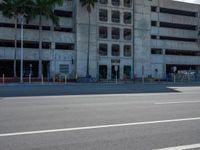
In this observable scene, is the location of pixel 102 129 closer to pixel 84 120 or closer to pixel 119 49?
pixel 84 120

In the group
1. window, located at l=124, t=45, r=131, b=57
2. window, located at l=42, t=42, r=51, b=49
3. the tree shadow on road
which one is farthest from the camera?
window, located at l=124, t=45, r=131, b=57

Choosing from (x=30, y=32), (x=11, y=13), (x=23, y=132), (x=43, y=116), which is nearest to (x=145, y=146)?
(x=23, y=132)

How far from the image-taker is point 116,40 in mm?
61156

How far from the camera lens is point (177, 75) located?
6009 centimetres

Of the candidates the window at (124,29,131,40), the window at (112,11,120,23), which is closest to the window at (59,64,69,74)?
the window at (112,11,120,23)

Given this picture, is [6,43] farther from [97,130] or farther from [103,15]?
[97,130]

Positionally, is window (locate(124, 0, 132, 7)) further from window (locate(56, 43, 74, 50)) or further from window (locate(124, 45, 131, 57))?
window (locate(56, 43, 74, 50))

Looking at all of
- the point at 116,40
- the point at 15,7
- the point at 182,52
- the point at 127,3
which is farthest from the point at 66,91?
the point at 182,52

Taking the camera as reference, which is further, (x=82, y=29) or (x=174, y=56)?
(x=174, y=56)

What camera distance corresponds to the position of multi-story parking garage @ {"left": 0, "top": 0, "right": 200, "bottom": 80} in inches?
2179

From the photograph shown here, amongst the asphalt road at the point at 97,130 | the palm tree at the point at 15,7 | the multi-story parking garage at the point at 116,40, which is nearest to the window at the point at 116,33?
the multi-story parking garage at the point at 116,40

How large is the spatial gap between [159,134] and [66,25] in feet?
168

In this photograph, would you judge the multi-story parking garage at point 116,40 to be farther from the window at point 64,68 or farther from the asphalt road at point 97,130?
the asphalt road at point 97,130

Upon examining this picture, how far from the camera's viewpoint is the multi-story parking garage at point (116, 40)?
55.3 m
